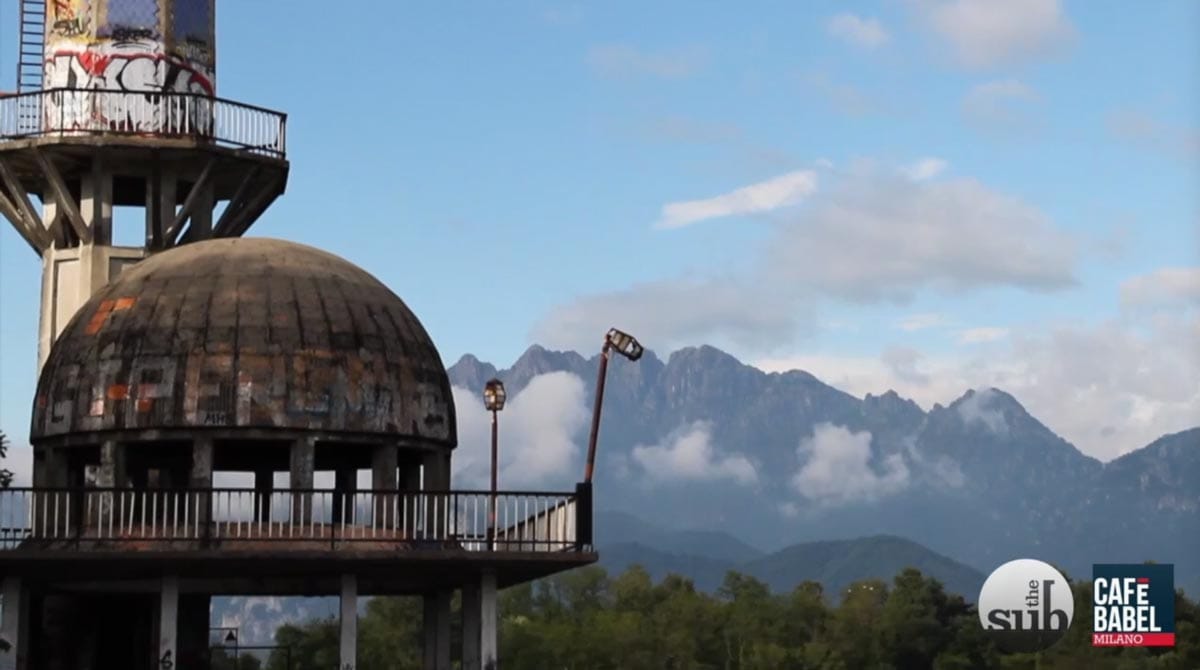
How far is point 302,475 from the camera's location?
51.2 metres

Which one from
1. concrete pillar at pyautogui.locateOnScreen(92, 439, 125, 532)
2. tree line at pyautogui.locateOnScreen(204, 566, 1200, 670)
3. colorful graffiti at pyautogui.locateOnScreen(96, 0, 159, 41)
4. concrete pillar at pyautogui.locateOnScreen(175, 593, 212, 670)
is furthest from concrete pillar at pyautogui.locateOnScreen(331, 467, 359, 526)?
tree line at pyautogui.locateOnScreen(204, 566, 1200, 670)

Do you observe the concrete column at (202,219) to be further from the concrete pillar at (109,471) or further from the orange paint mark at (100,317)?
the concrete pillar at (109,471)

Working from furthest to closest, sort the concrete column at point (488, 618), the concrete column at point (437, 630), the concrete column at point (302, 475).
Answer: the concrete column at point (437, 630)
the concrete column at point (488, 618)
the concrete column at point (302, 475)

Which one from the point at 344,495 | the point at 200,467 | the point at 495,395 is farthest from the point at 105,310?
the point at 495,395

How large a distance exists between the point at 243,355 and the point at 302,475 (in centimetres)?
329

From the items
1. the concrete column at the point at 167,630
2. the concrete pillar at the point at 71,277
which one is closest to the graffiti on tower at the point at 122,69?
the concrete pillar at the point at 71,277

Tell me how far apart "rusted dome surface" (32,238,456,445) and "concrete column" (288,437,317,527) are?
481mm

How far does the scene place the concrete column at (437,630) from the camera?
56.1 metres

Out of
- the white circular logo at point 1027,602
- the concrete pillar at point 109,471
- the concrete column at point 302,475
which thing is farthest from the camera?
the white circular logo at point 1027,602

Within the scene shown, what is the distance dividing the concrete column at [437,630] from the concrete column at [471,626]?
1967mm

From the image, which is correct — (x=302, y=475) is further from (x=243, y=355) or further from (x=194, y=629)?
(x=194, y=629)

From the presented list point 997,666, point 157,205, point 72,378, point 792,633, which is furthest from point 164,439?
point 792,633

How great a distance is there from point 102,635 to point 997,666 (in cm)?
12337

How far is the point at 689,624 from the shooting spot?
613 ft
